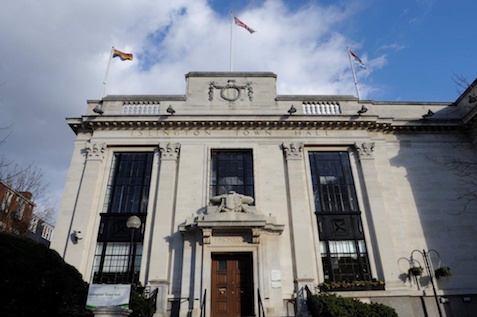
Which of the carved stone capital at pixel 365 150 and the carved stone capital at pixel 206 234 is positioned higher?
the carved stone capital at pixel 365 150

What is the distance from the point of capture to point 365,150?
1727 centimetres

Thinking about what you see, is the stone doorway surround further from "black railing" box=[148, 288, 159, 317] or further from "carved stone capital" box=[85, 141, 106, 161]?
"carved stone capital" box=[85, 141, 106, 161]

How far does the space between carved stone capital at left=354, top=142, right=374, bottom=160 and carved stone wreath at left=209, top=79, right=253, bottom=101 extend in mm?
6810

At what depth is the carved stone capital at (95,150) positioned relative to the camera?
1678 cm

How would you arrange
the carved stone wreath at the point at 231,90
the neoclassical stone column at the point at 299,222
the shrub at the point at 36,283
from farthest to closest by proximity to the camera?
the carved stone wreath at the point at 231,90 → the neoclassical stone column at the point at 299,222 → the shrub at the point at 36,283

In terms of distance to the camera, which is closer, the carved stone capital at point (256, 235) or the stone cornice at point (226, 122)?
the carved stone capital at point (256, 235)

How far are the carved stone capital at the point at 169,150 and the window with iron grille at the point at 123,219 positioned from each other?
867 mm

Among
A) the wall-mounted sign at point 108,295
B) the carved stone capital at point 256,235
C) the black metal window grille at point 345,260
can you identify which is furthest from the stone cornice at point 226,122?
the wall-mounted sign at point 108,295

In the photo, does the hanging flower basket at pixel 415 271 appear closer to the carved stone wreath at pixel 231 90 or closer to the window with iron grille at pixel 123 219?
the carved stone wreath at pixel 231 90

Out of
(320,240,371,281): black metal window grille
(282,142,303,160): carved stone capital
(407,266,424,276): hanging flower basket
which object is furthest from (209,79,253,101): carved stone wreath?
(407,266,424,276): hanging flower basket

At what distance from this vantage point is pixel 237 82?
19312mm

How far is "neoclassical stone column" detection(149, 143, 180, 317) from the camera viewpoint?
1331 cm

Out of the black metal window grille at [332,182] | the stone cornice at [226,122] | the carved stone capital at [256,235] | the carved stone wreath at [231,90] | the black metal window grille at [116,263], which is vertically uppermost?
the carved stone wreath at [231,90]

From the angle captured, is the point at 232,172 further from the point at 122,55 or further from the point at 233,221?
the point at 122,55
